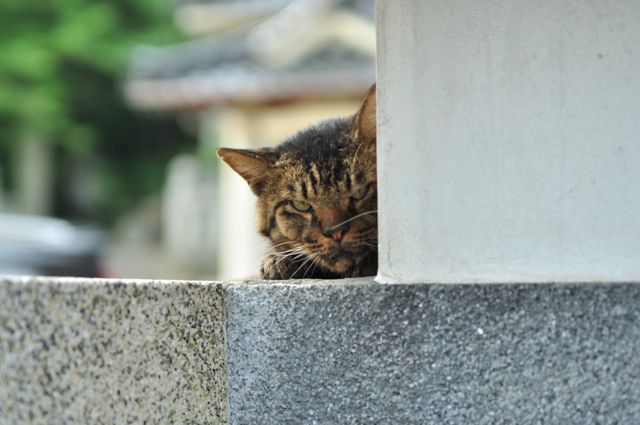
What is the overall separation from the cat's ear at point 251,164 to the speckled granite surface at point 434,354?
994 mm

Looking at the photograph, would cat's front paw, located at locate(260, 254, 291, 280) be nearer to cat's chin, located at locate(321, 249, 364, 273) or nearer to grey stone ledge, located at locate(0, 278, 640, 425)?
cat's chin, located at locate(321, 249, 364, 273)

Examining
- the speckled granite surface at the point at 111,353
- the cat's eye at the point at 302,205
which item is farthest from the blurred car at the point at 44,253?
the speckled granite surface at the point at 111,353

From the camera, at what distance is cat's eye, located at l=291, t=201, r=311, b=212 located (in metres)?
2.80

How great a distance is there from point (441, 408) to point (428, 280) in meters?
0.25

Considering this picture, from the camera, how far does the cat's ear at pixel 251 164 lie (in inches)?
114

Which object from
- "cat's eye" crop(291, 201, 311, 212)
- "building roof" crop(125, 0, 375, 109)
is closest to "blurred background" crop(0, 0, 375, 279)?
"building roof" crop(125, 0, 375, 109)

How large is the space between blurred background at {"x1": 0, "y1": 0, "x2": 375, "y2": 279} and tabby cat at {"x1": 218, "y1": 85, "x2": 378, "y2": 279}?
0.41 meters

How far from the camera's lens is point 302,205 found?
9.28 feet

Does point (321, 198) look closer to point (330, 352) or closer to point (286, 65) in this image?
point (330, 352)

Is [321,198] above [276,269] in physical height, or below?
above

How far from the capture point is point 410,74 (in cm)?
189

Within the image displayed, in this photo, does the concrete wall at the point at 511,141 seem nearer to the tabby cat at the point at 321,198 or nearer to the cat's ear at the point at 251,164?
the tabby cat at the point at 321,198

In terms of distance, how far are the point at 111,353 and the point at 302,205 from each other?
121 centimetres

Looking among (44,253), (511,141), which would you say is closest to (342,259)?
(511,141)
